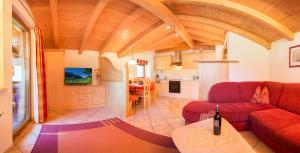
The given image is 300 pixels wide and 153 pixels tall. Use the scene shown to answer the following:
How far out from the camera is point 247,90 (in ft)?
11.7

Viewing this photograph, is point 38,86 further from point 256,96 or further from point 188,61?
point 188,61

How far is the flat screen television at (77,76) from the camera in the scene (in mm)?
5137

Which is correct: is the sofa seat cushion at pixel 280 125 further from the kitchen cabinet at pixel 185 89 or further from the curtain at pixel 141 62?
the curtain at pixel 141 62

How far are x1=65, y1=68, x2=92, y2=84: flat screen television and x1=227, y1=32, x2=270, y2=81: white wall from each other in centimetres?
437

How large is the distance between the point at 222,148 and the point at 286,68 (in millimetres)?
3047

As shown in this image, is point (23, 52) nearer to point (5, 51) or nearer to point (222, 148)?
point (5, 51)

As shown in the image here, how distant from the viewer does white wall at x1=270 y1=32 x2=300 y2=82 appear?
319 centimetres

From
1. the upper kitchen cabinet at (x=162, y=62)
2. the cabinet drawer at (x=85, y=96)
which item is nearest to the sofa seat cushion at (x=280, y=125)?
the cabinet drawer at (x=85, y=96)

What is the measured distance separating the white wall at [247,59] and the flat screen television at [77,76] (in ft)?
14.3

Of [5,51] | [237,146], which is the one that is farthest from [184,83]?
[5,51]

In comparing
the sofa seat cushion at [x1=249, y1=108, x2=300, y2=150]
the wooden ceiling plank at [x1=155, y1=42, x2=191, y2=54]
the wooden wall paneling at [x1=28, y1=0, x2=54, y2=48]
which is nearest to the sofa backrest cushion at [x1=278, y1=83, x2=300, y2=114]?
the sofa seat cushion at [x1=249, y1=108, x2=300, y2=150]

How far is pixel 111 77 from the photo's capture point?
4977 millimetres

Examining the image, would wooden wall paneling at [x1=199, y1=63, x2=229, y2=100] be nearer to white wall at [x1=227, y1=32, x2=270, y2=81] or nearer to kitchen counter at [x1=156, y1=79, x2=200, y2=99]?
white wall at [x1=227, y1=32, x2=270, y2=81]

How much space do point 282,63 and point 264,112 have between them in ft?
5.23
